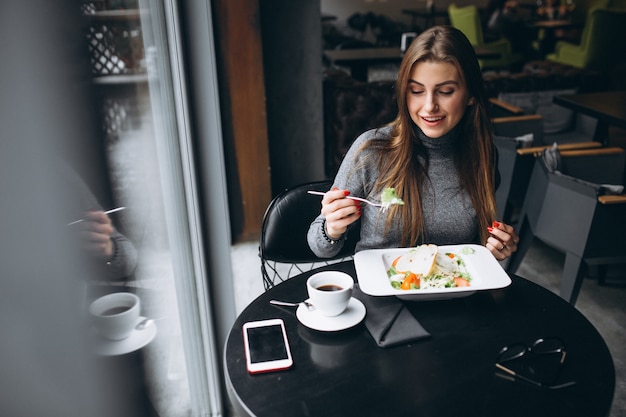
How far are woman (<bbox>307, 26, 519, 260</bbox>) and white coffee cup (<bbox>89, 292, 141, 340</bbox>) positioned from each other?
0.62 m

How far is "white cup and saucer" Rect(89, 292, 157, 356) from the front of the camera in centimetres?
80

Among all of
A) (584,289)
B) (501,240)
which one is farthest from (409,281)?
(584,289)

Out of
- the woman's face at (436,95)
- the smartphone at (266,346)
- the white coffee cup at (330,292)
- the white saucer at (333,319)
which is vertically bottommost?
the smartphone at (266,346)

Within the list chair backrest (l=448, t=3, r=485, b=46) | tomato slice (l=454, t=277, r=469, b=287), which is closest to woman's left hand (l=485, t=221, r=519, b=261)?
tomato slice (l=454, t=277, r=469, b=287)

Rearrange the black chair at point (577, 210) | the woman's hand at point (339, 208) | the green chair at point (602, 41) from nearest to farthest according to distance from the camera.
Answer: the woman's hand at point (339, 208)
the black chair at point (577, 210)
the green chair at point (602, 41)

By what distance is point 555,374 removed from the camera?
3.16ft

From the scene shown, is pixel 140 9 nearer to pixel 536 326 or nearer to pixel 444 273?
pixel 444 273

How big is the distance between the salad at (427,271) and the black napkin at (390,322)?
55 millimetres

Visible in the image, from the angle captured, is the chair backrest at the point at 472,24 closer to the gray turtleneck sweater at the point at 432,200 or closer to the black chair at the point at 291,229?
the gray turtleneck sweater at the point at 432,200

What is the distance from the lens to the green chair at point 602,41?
20.9 feet

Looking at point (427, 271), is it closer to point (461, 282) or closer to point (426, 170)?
point (461, 282)

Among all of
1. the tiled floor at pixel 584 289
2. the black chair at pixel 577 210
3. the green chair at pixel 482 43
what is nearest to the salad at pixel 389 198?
the black chair at pixel 577 210

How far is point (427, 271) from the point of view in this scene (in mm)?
1214

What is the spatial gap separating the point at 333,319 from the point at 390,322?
125mm
